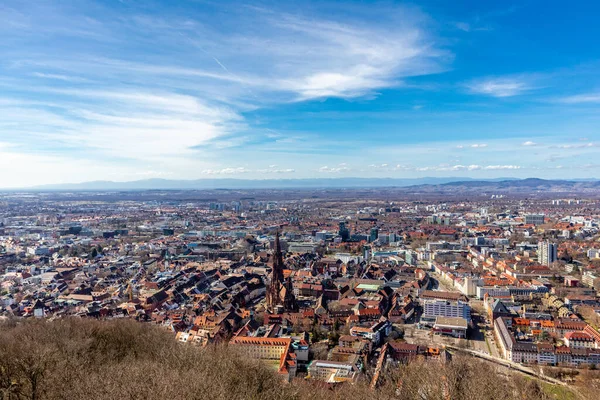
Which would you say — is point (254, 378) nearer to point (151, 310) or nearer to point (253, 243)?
point (151, 310)

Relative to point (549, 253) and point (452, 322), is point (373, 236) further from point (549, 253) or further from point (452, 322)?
point (452, 322)

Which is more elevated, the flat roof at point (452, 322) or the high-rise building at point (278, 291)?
the high-rise building at point (278, 291)

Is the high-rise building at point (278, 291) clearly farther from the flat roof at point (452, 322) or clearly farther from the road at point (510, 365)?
the road at point (510, 365)

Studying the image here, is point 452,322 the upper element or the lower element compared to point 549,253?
lower

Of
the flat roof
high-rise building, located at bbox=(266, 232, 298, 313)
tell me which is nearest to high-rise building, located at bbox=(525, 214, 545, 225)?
the flat roof

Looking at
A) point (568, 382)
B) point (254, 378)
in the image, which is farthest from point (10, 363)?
point (568, 382)

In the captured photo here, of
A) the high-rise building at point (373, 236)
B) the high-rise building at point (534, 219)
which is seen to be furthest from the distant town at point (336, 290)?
the high-rise building at point (534, 219)

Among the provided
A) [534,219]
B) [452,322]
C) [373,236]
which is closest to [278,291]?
[452,322]

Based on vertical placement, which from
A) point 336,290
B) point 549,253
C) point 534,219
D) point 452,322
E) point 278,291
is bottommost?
point 336,290
